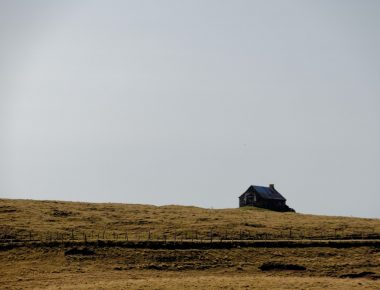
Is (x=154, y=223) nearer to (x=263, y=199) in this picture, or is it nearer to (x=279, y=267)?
(x=279, y=267)

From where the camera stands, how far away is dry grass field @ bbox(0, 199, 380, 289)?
1703 inches

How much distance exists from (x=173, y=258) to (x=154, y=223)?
736 inches

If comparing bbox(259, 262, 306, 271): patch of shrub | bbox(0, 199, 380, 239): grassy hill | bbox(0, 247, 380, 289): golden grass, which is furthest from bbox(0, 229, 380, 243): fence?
bbox(259, 262, 306, 271): patch of shrub

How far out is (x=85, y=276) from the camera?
148 feet

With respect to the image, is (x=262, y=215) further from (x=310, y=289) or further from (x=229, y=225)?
(x=310, y=289)

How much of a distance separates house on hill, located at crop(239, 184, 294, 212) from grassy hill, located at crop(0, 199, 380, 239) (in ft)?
63.4

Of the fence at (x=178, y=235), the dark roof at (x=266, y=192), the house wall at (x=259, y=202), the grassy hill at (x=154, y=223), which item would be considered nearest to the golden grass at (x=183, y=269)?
the fence at (x=178, y=235)

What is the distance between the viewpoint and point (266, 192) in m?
107

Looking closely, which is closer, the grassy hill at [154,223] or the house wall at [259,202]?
the grassy hill at [154,223]

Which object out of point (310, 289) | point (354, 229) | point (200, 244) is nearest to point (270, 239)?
point (200, 244)

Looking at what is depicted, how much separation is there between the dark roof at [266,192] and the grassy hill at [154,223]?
19803 millimetres

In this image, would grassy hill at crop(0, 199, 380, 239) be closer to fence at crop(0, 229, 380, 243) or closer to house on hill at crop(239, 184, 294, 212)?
fence at crop(0, 229, 380, 243)

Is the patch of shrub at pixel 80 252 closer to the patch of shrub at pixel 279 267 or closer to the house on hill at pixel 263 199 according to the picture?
the patch of shrub at pixel 279 267

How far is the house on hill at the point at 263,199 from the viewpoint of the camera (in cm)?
10506
